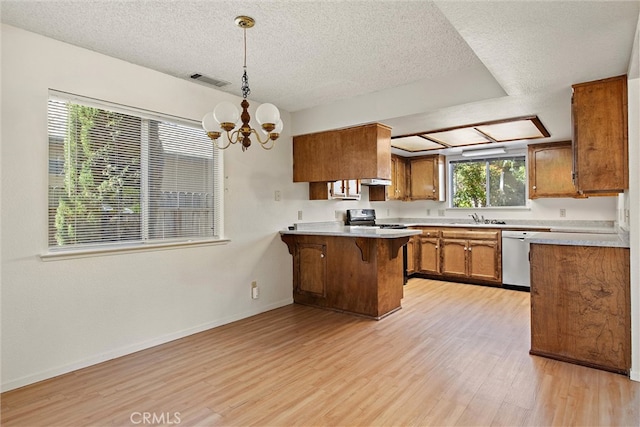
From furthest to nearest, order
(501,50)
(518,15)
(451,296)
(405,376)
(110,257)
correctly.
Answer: (451,296) < (110,257) < (405,376) < (501,50) < (518,15)

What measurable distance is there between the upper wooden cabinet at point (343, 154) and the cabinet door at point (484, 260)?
7.60ft

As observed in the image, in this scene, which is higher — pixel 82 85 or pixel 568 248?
pixel 82 85

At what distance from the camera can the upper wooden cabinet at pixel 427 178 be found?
6.30 m

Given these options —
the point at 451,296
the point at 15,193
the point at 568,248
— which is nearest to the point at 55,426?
the point at 15,193

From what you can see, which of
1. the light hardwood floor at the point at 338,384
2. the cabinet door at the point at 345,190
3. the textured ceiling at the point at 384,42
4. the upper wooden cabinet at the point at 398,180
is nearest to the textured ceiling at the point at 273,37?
the textured ceiling at the point at 384,42

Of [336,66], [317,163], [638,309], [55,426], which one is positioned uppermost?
[336,66]

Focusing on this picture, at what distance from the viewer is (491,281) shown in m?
5.33

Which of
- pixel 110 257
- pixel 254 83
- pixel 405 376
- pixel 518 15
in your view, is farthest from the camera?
pixel 254 83

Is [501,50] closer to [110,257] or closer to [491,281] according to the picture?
[110,257]

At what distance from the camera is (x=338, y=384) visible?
2.43m

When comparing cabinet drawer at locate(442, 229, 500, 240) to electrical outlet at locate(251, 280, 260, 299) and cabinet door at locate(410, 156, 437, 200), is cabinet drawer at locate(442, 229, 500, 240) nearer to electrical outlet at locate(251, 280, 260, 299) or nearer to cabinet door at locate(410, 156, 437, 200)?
cabinet door at locate(410, 156, 437, 200)

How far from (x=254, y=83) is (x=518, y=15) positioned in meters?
2.40

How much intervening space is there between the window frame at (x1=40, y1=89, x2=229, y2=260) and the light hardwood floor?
875 mm

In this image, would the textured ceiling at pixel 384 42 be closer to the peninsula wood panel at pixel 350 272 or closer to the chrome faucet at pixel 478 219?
the peninsula wood panel at pixel 350 272
